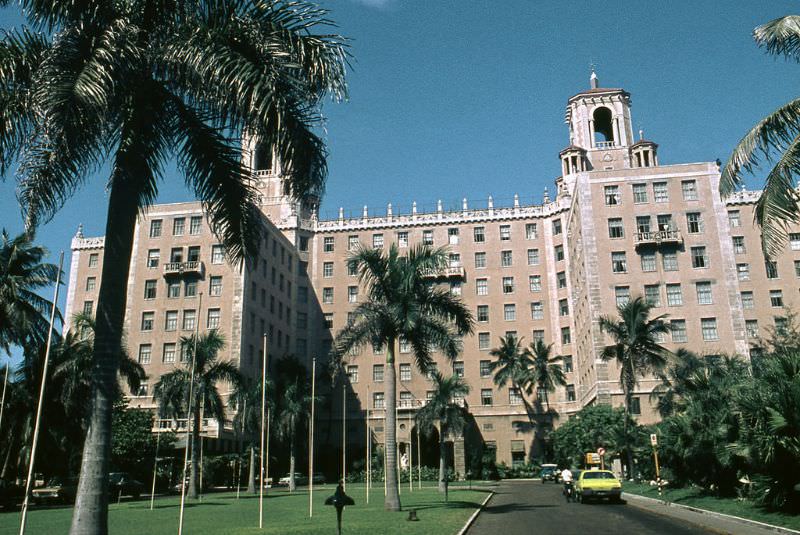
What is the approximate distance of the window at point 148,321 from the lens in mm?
62844

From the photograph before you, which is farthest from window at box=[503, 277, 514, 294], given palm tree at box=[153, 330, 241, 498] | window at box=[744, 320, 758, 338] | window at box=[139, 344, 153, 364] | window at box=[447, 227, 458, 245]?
palm tree at box=[153, 330, 241, 498]

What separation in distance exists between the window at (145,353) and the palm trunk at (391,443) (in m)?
41.6

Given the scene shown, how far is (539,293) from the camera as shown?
243 feet

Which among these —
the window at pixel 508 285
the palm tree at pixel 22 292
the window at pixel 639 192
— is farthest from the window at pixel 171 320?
the window at pixel 639 192

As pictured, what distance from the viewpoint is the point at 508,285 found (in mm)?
75250

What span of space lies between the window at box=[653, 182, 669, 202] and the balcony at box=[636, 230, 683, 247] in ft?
11.2

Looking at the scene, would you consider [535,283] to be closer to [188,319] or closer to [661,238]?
[661,238]

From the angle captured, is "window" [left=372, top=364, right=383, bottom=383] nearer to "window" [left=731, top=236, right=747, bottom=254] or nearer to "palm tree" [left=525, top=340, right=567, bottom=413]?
"palm tree" [left=525, top=340, right=567, bottom=413]

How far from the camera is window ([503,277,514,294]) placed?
75.0 metres

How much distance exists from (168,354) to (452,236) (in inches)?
1306

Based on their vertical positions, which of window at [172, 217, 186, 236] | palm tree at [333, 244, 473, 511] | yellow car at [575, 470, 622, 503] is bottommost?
yellow car at [575, 470, 622, 503]

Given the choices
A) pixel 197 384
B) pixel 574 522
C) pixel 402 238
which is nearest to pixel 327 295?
pixel 402 238

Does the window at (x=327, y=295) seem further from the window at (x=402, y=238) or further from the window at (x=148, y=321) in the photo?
the window at (x=148, y=321)

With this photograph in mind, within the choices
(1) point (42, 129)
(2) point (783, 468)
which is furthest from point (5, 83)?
(2) point (783, 468)
